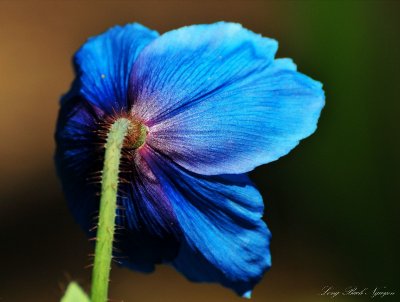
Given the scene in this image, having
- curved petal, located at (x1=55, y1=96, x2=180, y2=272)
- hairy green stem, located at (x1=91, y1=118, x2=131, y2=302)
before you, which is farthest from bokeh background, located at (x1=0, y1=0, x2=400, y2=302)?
hairy green stem, located at (x1=91, y1=118, x2=131, y2=302)

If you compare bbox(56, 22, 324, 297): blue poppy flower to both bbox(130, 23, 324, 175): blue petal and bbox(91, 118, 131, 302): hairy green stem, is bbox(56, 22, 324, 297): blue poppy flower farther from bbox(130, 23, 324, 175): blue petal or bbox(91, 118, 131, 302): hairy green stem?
bbox(91, 118, 131, 302): hairy green stem

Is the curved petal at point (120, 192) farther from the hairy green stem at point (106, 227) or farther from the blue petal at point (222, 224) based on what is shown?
the hairy green stem at point (106, 227)

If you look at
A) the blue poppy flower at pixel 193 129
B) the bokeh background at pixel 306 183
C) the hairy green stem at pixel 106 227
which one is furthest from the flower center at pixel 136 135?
the bokeh background at pixel 306 183

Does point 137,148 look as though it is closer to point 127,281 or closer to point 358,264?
point 358,264

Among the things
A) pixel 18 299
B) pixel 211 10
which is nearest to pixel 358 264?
pixel 18 299

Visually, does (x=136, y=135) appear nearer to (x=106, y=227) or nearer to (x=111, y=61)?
(x=111, y=61)

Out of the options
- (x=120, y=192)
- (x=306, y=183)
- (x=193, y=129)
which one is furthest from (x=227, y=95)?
(x=306, y=183)
